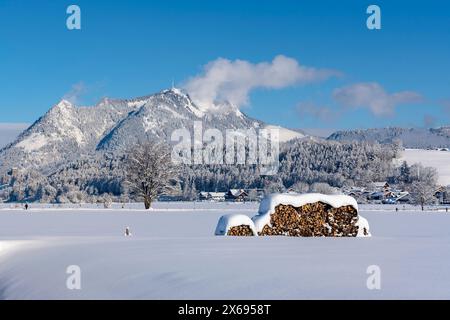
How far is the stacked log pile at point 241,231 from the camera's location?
851 inches

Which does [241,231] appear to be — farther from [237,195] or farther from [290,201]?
[237,195]

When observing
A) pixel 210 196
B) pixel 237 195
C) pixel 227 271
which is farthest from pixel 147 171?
pixel 210 196

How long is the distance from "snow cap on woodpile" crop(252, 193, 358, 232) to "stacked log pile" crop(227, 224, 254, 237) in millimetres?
468

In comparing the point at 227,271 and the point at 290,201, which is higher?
the point at 290,201

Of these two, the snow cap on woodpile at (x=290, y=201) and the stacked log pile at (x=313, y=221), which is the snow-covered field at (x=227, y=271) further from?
the snow cap on woodpile at (x=290, y=201)

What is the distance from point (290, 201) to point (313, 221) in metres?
1.20

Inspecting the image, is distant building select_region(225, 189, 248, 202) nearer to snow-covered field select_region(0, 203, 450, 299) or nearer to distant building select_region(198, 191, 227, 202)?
distant building select_region(198, 191, 227, 202)

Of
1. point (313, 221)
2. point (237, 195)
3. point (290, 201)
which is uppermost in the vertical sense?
point (290, 201)

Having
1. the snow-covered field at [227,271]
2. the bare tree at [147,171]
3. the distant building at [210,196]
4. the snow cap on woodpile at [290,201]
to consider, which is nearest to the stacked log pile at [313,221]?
the snow cap on woodpile at [290,201]

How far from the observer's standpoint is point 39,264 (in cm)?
1448

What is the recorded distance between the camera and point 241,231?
2170 cm

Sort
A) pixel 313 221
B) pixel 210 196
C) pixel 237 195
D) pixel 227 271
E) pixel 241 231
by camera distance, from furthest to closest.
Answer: pixel 210 196
pixel 237 195
pixel 313 221
pixel 241 231
pixel 227 271
